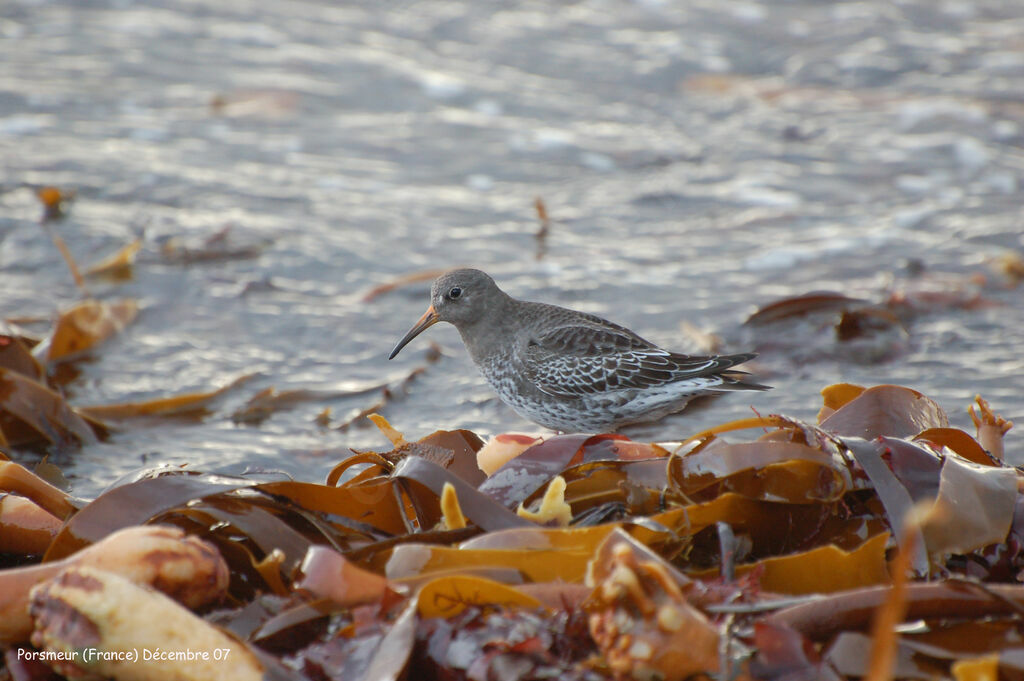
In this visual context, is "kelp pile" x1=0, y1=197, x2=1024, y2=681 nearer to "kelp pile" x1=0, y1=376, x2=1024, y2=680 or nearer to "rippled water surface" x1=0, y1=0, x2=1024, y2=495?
"kelp pile" x1=0, y1=376, x2=1024, y2=680

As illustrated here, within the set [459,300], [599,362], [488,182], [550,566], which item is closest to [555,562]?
[550,566]

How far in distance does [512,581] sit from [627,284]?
3.32 m

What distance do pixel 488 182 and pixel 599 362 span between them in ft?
8.21

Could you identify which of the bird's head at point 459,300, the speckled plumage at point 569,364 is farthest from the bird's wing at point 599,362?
the bird's head at point 459,300

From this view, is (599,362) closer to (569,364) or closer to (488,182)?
(569,364)

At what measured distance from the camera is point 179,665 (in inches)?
62.1

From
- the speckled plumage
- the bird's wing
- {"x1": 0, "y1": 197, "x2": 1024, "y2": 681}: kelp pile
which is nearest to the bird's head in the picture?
the speckled plumage

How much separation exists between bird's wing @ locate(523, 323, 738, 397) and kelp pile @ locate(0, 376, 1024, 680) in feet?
3.86

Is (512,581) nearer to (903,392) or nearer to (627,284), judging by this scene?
(903,392)

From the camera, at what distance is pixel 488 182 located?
5977mm

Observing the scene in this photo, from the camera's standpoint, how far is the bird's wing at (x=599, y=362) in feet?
12.0

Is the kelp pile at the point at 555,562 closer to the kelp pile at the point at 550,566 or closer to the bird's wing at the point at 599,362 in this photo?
the kelp pile at the point at 550,566

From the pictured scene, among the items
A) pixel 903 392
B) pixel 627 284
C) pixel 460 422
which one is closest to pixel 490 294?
pixel 460 422

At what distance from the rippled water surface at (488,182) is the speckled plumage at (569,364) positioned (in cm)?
28
